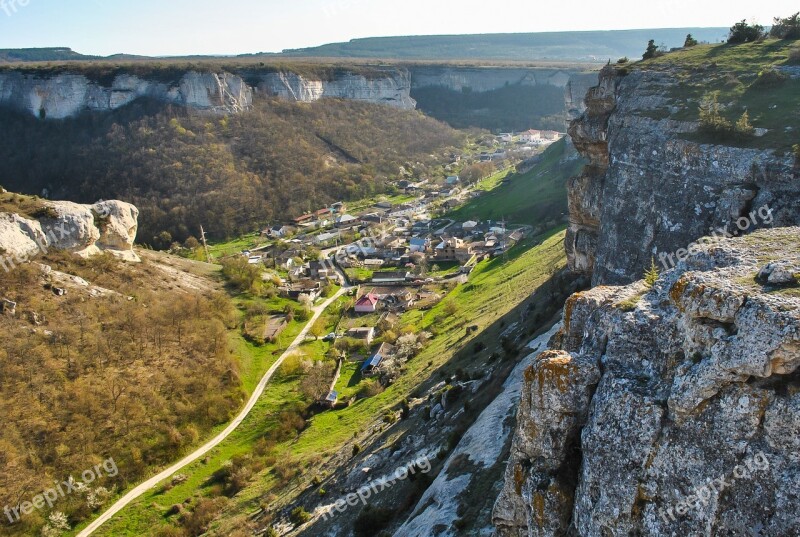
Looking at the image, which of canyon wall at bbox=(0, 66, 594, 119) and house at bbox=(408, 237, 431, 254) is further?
canyon wall at bbox=(0, 66, 594, 119)

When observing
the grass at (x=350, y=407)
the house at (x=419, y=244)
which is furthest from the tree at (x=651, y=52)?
the house at (x=419, y=244)

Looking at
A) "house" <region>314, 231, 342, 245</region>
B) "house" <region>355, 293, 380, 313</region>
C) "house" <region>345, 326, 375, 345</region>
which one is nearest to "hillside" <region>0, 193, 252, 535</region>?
"house" <region>345, 326, 375, 345</region>

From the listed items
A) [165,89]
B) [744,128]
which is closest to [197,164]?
[165,89]

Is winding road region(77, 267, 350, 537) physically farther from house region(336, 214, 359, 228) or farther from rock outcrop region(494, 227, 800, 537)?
house region(336, 214, 359, 228)

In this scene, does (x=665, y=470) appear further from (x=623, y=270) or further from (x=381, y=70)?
(x=381, y=70)

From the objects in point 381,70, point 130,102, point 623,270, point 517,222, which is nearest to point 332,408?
point 623,270

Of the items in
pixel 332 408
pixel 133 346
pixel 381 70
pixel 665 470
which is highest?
pixel 381 70
